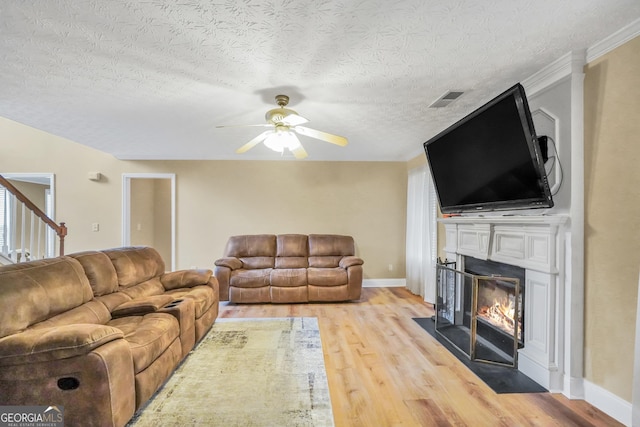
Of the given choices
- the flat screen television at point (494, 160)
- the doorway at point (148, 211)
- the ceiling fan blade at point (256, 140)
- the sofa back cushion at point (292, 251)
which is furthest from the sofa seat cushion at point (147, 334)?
the doorway at point (148, 211)

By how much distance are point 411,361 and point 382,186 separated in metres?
3.49

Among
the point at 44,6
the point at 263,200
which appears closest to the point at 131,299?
the point at 44,6

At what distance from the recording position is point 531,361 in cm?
238

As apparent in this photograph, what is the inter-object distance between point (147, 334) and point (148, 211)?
16.0ft

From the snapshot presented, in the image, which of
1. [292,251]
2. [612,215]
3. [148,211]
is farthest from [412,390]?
[148,211]

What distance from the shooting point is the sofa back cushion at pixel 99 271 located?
2.45 m

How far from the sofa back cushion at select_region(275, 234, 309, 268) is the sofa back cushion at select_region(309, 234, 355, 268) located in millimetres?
105

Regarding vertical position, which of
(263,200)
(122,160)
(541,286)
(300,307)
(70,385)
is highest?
(122,160)

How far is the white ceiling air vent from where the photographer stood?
2658 millimetres

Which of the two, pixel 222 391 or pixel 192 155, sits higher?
pixel 192 155

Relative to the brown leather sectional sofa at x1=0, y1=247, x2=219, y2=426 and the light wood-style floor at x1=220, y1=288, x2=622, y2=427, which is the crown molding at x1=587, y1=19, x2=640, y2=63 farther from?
the brown leather sectional sofa at x1=0, y1=247, x2=219, y2=426

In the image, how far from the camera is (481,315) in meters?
3.10

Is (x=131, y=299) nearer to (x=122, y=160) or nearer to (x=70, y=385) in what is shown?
(x=70, y=385)

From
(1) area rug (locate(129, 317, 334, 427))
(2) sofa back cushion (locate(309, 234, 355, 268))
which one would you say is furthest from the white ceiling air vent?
(2) sofa back cushion (locate(309, 234, 355, 268))
